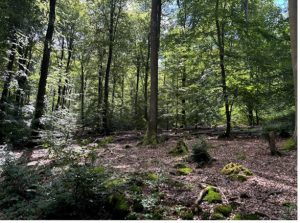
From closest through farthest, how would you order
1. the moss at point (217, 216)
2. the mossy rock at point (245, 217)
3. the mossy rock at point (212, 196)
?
the mossy rock at point (245, 217), the moss at point (217, 216), the mossy rock at point (212, 196)

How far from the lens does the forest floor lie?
511cm

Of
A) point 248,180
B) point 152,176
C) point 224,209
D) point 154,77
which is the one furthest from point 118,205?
point 154,77

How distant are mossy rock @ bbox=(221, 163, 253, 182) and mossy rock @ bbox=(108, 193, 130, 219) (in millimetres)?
2616

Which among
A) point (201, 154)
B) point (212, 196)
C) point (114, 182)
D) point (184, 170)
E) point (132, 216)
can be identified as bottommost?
point (132, 216)

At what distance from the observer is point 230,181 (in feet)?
21.7

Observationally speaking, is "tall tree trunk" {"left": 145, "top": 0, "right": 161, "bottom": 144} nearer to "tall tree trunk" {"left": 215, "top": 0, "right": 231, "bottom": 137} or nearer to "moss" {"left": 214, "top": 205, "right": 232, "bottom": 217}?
"tall tree trunk" {"left": 215, "top": 0, "right": 231, "bottom": 137}

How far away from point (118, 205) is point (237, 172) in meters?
3.04

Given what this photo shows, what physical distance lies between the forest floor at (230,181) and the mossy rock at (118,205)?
0.62 meters

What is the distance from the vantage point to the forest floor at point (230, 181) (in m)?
5.11

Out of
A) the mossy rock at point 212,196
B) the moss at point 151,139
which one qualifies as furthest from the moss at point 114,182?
the moss at point 151,139

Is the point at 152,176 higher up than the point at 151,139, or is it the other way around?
the point at 151,139

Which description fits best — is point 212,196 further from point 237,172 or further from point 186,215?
point 237,172

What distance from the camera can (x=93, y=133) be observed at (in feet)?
67.9

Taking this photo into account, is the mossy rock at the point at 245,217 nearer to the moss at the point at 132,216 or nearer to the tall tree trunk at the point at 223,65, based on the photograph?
the moss at the point at 132,216
